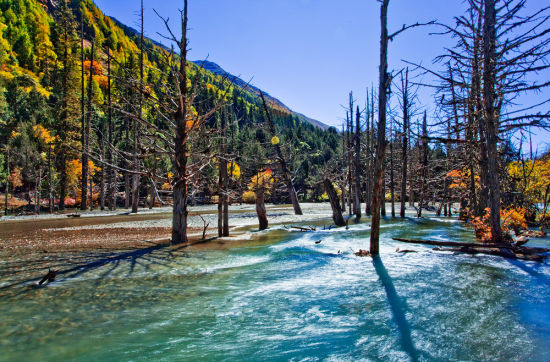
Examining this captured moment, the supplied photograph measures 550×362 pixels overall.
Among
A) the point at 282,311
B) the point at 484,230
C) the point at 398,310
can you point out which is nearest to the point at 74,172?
the point at 282,311

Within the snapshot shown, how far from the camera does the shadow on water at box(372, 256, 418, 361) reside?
13.3 feet

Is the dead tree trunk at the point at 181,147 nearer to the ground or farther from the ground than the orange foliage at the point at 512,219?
farther from the ground

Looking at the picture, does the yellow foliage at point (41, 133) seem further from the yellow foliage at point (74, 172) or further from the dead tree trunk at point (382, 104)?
the dead tree trunk at point (382, 104)

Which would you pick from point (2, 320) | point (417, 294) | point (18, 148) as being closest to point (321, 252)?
point (417, 294)

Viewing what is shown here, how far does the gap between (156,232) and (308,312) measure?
35.4 feet

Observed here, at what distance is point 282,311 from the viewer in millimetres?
5262

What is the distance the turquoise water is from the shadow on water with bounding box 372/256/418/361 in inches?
0.9

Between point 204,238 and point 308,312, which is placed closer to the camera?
point 308,312

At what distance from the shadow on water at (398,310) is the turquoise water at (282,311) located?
0.07 ft

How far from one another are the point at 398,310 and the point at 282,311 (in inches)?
75.8

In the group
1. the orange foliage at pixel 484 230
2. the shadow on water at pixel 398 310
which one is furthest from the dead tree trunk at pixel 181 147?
the orange foliage at pixel 484 230

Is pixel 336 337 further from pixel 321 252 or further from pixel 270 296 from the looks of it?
pixel 321 252

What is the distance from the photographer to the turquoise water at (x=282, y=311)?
394 cm

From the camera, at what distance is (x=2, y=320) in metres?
4.53
